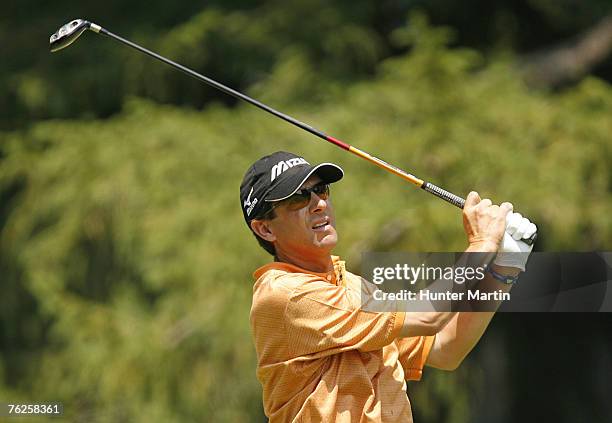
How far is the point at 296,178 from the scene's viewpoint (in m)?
2.13

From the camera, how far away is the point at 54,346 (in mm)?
6141

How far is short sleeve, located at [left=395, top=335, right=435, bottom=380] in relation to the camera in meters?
2.29

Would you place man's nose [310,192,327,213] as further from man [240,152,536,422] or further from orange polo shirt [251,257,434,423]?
orange polo shirt [251,257,434,423]

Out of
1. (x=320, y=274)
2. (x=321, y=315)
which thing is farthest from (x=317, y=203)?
(x=321, y=315)

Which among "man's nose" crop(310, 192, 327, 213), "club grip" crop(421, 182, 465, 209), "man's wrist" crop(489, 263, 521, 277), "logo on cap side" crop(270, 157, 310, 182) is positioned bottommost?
"man's nose" crop(310, 192, 327, 213)

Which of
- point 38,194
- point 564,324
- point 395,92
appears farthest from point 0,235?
point 564,324

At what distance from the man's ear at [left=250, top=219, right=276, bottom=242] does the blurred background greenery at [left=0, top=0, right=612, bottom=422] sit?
2.60 m

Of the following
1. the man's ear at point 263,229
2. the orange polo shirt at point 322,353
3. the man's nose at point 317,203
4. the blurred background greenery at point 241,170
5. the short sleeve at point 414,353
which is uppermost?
the man's nose at point 317,203

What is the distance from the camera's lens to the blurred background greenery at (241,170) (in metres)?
5.02

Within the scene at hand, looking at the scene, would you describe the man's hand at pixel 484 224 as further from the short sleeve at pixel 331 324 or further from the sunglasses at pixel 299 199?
the sunglasses at pixel 299 199

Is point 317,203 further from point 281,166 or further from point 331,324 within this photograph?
point 331,324

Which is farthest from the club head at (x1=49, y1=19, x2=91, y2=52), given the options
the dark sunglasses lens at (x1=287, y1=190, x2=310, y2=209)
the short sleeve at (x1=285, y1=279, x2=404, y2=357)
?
the short sleeve at (x1=285, y1=279, x2=404, y2=357)

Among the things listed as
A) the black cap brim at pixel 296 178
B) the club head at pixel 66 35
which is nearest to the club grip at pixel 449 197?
the black cap brim at pixel 296 178

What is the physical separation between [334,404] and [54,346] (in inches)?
172
